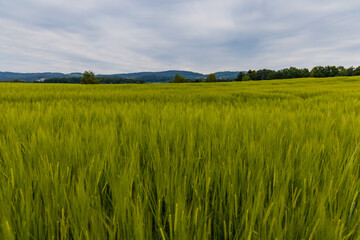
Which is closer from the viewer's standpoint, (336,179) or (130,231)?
(130,231)

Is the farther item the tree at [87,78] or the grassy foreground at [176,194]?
the tree at [87,78]

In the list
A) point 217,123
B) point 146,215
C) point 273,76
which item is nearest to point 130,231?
point 146,215

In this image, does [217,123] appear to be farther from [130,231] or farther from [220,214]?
[130,231]

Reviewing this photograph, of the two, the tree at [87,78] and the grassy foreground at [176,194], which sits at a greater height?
the tree at [87,78]

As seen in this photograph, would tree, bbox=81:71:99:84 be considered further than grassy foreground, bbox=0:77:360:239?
Yes

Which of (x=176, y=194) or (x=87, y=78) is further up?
(x=87, y=78)

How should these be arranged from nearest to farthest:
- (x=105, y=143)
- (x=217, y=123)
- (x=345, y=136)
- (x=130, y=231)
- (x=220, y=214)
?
(x=130, y=231) < (x=220, y=214) < (x=105, y=143) < (x=345, y=136) < (x=217, y=123)

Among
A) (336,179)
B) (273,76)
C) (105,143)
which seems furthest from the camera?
(273,76)

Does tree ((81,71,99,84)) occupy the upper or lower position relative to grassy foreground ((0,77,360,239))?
upper

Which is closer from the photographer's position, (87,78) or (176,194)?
(176,194)

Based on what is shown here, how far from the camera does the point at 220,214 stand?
0.54m

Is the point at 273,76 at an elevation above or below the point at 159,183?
above

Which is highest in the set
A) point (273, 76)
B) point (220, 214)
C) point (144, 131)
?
point (273, 76)

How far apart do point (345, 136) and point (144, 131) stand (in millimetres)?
1190
